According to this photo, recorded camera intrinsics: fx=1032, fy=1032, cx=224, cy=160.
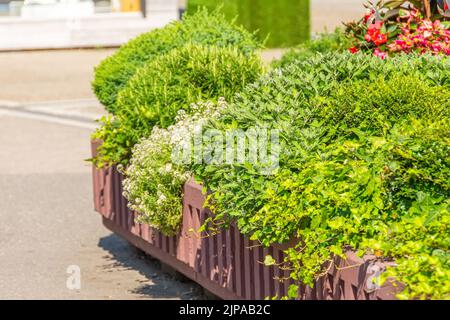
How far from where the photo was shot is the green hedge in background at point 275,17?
25172mm

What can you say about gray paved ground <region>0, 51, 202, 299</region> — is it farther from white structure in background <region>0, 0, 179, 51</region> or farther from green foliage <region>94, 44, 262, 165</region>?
white structure in background <region>0, 0, 179, 51</region>

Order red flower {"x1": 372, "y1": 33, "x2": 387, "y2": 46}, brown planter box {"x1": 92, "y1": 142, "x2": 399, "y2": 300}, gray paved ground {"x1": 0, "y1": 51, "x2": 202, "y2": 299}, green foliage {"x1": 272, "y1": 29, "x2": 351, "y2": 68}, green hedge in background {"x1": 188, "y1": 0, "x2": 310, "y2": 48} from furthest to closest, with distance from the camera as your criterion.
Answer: green hedge in background {"x1": 188, "y1": 0, "x2": 310, "y2": 48}
green foliage {"x1": 272, "y1": 29, "x2": 351, "y2": 68}
red flower {"x1": 372, "y1": 33, "x2": 387, "y2": 46}
gray paved ground {"x1": 0, "y1": 51, "x2": 202, "y2": 299}
brown planter box {"x1": 92, "y1": 142, "x2": 399, "y2": 300}

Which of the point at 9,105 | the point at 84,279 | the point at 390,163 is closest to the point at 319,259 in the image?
the point at 390,163

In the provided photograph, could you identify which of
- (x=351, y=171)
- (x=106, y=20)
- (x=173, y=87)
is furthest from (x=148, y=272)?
(x=106, y=20)

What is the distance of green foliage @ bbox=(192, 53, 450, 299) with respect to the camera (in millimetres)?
5230

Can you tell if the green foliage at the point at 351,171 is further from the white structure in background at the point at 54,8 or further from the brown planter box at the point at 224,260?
the white structure in background at the point at 54,8

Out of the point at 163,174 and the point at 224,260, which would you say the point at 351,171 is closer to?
the point at 224,260

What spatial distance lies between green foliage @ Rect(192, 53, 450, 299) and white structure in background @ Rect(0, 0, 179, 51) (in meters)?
19.3

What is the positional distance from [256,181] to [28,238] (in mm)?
4234

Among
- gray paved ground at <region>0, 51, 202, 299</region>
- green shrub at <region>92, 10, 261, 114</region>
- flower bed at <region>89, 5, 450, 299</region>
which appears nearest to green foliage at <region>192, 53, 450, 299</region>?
flower bed at <region>89, 5, 450, 299</region>

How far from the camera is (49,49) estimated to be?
1024 inches

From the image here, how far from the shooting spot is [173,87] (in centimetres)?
825

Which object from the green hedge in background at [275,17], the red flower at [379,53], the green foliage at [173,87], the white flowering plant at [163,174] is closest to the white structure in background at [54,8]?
the green hedge in background at [275,17]
